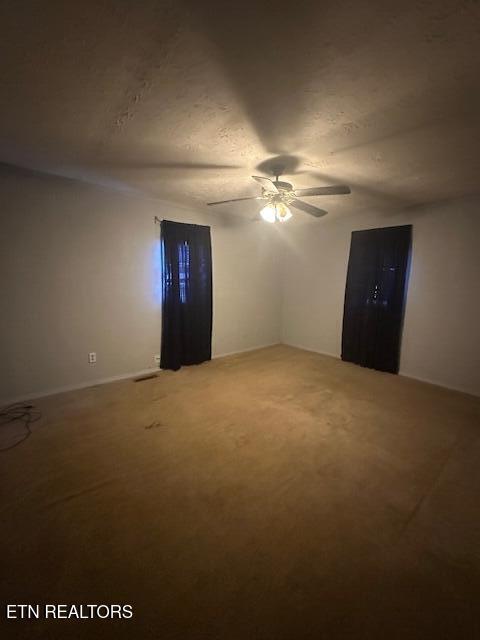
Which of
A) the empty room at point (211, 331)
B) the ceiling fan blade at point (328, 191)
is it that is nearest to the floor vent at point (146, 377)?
the empty room at point (211, 331)

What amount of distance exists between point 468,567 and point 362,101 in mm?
2487

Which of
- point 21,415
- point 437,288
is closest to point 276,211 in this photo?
point 437,288

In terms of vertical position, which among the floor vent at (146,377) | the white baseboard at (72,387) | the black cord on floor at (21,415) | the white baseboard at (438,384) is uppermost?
the white baseboard at (72,387)

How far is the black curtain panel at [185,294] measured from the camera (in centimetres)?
369

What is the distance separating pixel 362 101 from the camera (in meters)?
1.53

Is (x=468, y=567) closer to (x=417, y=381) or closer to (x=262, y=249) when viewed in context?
(x=417, y=381)

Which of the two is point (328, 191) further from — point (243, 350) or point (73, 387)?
point (73, 387)

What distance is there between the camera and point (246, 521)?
59.1 inches

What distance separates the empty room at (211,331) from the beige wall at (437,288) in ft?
0.08

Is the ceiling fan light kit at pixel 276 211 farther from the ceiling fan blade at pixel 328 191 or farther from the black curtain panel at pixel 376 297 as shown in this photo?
the black curtain panel at pixel 376 297

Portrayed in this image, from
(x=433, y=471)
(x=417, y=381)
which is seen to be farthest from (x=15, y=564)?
(x=417, y=381)

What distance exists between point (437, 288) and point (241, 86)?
134 inches

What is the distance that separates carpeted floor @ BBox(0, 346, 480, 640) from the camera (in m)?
1.09

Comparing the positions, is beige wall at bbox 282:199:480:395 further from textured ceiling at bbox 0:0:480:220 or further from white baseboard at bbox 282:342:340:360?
textured ceiling at bbox 0:0:480:220
